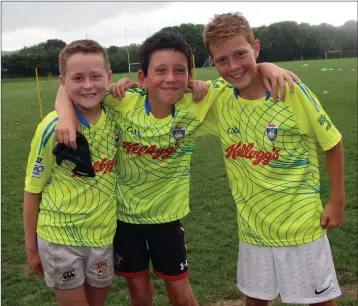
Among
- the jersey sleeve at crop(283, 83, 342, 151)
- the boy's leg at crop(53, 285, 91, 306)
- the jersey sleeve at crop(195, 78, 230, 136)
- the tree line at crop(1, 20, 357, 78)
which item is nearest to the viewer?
the jersey sleeve at crop(283, 83, 342, 151)

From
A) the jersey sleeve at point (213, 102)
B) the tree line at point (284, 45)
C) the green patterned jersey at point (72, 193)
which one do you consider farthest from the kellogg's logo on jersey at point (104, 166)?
the tree line at point (284, 45)

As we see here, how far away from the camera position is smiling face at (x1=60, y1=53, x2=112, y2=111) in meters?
2.59

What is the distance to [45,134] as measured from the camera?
2521mm

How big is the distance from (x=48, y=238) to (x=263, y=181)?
1256 millimetres

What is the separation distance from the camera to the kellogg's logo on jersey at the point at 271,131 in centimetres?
252

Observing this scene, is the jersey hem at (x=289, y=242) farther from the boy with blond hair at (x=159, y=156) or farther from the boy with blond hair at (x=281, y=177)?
the boy with blond hair at (x=159, y=156)

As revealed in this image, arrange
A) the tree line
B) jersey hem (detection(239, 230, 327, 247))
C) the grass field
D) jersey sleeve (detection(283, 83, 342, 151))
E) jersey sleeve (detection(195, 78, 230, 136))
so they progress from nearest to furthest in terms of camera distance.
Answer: jersey sleeve (detection(283, 83, 342, 151)) → jersey hem (detection(239, 230, 327, 247)) → jersey sleeve (detection(195, 78, 230, 136)) → the grass field → the tree line

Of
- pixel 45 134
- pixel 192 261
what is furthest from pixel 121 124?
pixel 192 261

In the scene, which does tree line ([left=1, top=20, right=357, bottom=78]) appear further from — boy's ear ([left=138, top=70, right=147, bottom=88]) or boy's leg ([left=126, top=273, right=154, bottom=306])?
boy's leg ([left=126, top=273, right=154, bottom=306])

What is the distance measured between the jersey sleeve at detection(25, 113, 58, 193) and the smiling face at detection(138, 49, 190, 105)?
1.97ft

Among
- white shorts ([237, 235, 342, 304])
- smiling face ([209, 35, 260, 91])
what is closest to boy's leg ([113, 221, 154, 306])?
white shorts ([237, 235, 342, 304])

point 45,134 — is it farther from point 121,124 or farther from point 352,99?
point 352,99

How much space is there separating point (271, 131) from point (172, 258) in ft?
3.29

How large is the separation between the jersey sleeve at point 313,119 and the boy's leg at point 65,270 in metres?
1.44
